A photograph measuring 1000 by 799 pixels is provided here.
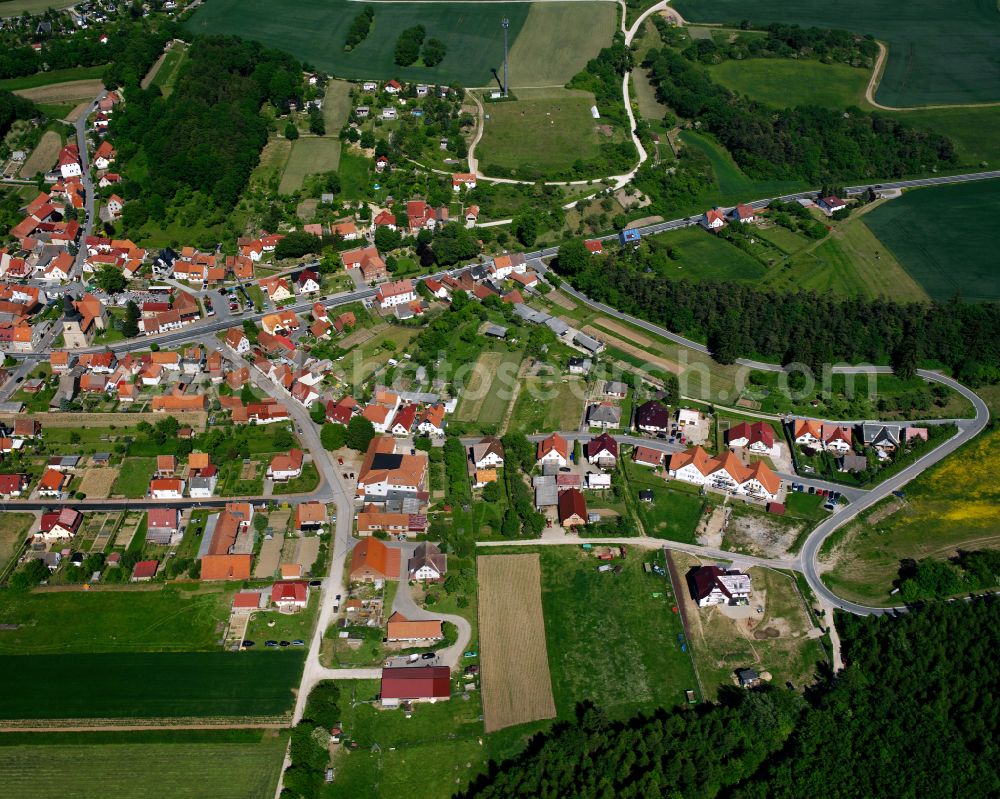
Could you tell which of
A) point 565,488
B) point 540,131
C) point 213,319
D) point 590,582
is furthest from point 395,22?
point 590,582

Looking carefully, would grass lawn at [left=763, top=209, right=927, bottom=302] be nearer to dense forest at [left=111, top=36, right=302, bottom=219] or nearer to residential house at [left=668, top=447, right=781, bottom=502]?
residential house at [left=668, top=447, right=781, bottom=502]

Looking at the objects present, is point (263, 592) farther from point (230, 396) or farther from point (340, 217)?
point (340, 217)

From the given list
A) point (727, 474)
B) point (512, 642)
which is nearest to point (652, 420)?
point (727, 474)

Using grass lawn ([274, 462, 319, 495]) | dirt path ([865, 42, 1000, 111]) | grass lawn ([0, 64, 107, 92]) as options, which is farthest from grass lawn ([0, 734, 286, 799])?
dirt path ([865, 42, 1000, 111])

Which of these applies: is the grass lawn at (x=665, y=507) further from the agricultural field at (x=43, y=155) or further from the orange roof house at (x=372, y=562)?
the agricultural field at (x=43, y=155)

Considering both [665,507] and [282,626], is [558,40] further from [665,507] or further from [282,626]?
[282,626]

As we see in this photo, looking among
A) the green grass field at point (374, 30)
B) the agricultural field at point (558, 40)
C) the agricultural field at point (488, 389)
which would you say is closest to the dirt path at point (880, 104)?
the agricultural field at point (558, 40)
